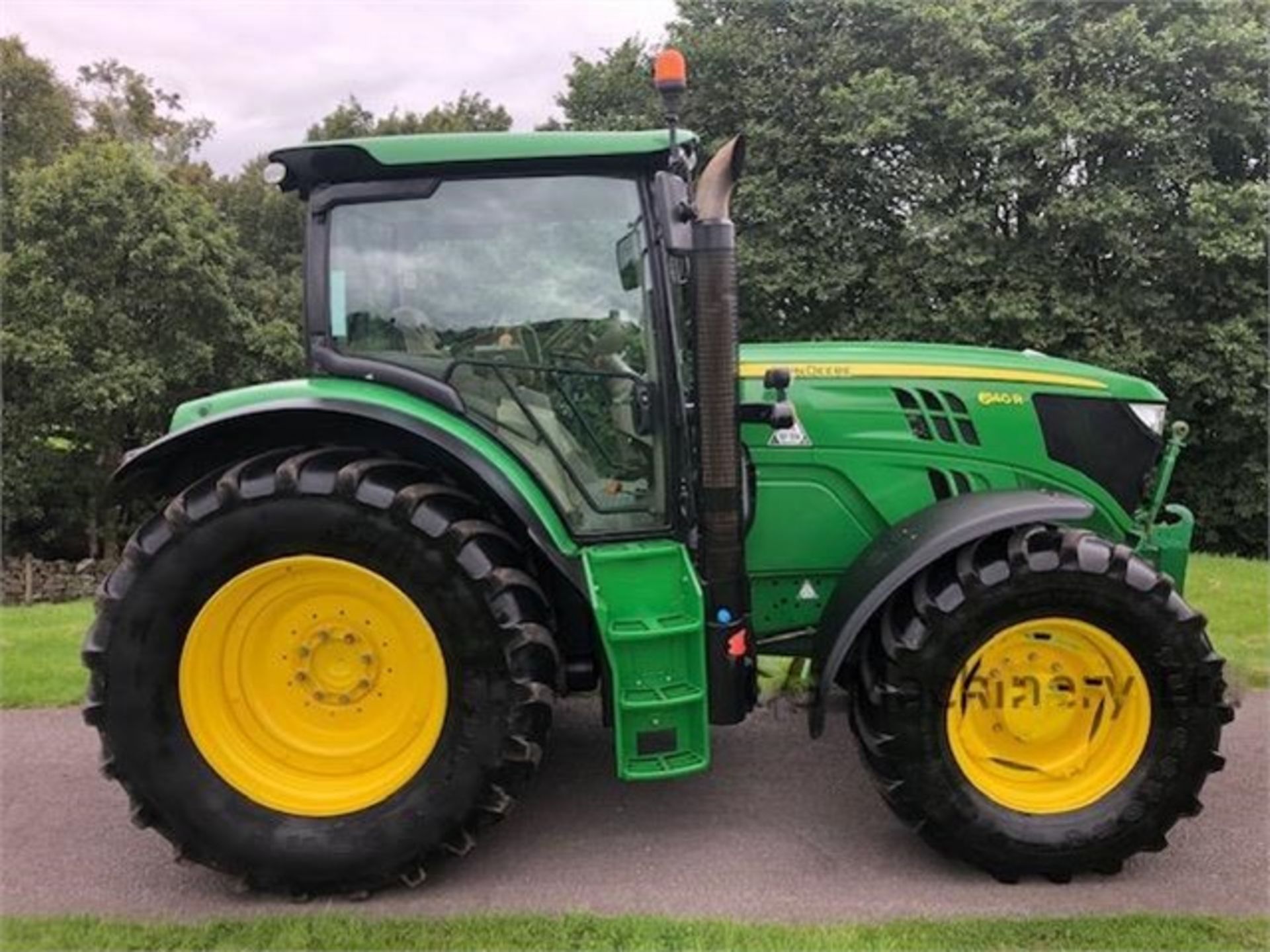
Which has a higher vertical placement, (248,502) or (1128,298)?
(1128,298)

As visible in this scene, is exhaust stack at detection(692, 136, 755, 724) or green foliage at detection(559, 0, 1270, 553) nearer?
exhaust stack at detection(692, 136, 755, 724)

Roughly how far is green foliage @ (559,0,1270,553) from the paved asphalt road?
1274 centimetres

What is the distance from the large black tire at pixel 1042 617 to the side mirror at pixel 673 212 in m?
1.30

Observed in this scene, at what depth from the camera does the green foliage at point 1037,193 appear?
49.6 ft

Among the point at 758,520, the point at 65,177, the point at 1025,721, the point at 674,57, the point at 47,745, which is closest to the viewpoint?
the point at 674,57

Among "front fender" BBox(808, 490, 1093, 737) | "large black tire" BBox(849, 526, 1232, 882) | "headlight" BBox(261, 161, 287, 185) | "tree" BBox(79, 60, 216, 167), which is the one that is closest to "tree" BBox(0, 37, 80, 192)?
"tree" BBox(79, 60, 216, 167)

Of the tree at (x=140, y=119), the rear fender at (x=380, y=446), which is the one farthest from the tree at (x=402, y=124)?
the rear fender at (x=380, y=446)

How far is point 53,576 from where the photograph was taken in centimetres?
1742

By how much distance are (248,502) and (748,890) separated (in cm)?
186

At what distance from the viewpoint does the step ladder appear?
3146 mm

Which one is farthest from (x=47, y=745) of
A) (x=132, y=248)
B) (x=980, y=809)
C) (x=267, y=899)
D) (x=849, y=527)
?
(x=132, y=248)

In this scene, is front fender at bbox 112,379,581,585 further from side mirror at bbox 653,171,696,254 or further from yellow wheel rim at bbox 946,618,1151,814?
yellow wheel rim at bbox 946,618,1151,814

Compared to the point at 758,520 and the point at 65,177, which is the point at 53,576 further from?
the point at 758,520

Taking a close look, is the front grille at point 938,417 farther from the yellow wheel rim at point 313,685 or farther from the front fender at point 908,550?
the yellow wheel rim at point 313,685
